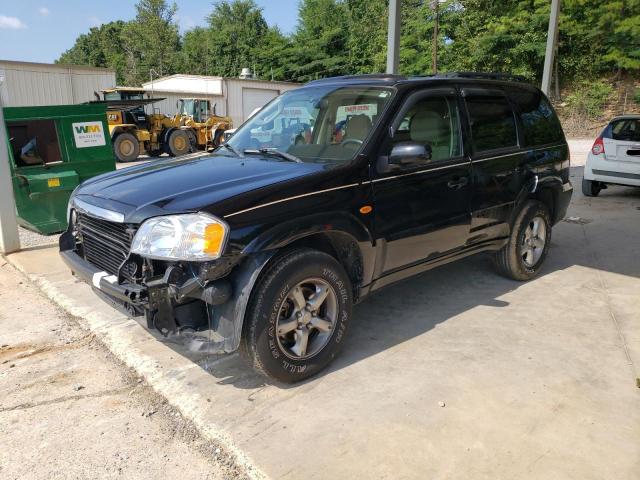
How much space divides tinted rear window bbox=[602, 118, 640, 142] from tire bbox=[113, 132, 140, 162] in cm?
1420

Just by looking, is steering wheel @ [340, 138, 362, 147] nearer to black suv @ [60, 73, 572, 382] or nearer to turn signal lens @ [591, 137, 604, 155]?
black suv @ [60, 73, 572, 382]

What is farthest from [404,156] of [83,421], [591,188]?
[591,188]

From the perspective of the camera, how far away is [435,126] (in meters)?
4.18

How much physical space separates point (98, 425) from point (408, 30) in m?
42.4

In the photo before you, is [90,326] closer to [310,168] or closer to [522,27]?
[310,168]

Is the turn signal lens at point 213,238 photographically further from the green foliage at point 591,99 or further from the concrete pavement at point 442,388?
the green foliage at point 591,99

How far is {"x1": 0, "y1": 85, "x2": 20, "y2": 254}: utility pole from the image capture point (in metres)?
6.05

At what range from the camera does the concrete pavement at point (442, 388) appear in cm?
265

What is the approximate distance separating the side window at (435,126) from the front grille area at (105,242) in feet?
6.68

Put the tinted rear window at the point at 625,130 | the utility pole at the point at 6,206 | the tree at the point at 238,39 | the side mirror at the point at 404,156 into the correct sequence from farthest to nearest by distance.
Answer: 1. the tree at the point at 238,39
2. the tinted rear window at the point at 625,130
3. the utility pole at the point at 6,206
4. the side mirror at the point at 404,156

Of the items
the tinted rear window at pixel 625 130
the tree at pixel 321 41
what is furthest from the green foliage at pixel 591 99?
the tinted rear window at pixel 625 130

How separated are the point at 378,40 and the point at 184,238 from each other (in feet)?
156

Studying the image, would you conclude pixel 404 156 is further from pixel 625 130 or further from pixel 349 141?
pixel 625 130

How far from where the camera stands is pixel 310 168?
3408 millimetres
